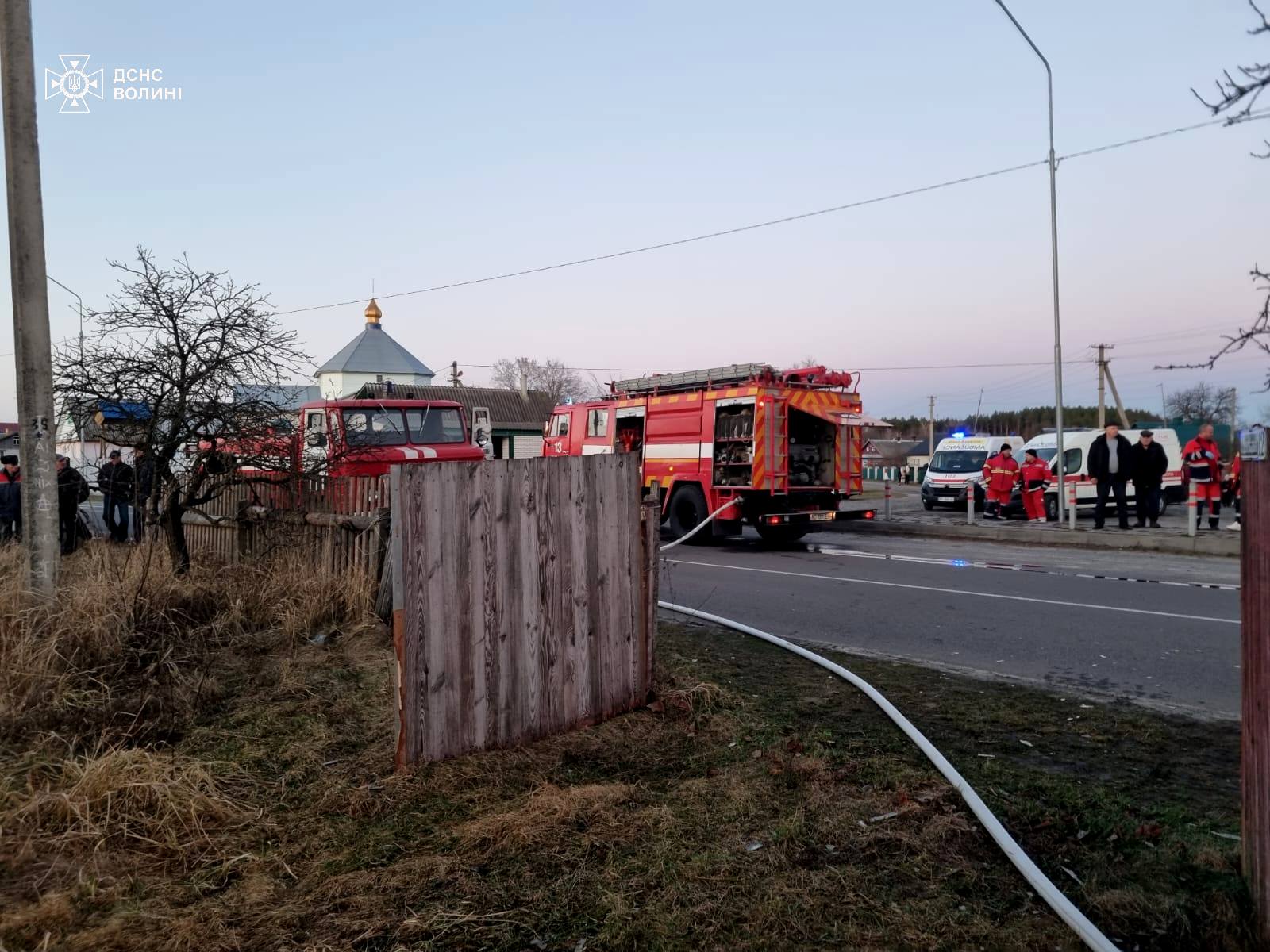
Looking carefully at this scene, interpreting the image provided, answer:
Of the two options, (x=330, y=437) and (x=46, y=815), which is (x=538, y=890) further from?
(x=330, y=437)

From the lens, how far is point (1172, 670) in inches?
268

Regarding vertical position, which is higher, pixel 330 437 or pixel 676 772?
pixel 330 437

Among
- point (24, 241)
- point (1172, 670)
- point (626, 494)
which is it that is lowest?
point (1172, 670)

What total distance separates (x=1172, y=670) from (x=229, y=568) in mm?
7371

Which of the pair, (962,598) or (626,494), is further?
(962,598)

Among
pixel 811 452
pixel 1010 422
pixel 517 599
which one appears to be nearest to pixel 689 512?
pixel 811 452

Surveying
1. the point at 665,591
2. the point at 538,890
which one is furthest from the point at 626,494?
the point at 665,591

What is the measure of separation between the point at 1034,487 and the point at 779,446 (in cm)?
755

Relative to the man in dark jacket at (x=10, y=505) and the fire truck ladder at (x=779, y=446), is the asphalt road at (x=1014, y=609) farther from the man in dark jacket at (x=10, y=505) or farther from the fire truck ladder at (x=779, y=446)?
the man in dark jacket at (x=10, y=505)

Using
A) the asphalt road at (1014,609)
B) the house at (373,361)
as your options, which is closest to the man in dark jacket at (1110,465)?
the asphalt road at (1014,609)

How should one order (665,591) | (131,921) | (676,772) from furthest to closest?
(665,591) < (676,772) < (131,921)

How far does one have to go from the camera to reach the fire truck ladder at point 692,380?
1517cm

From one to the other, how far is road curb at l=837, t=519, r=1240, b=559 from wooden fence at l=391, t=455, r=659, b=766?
1253 cm

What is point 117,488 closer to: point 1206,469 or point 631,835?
point 631,835
